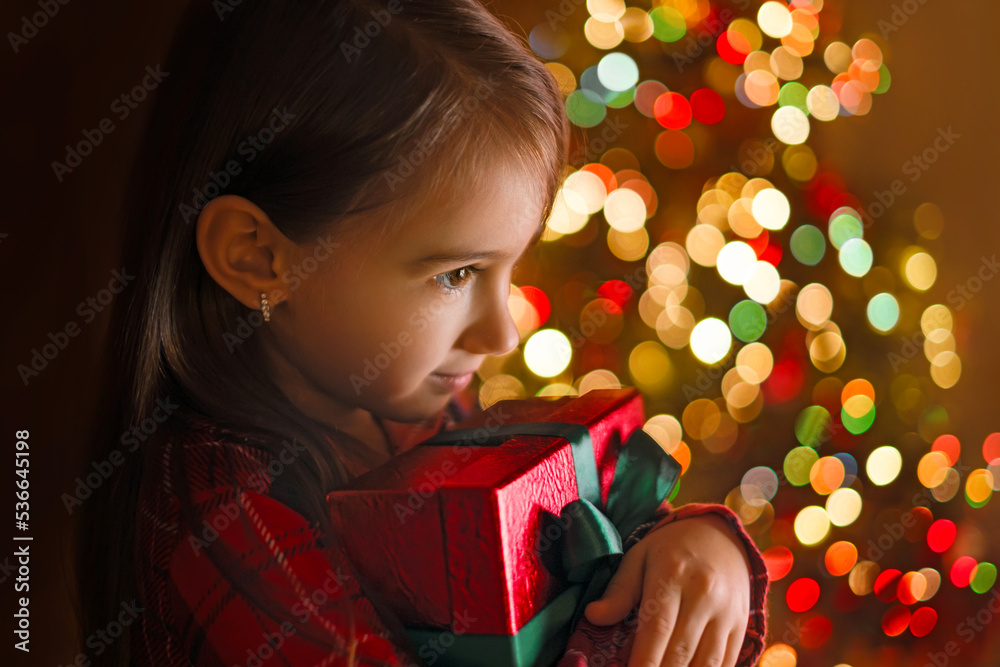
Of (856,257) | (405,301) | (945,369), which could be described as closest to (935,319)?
(945,369)

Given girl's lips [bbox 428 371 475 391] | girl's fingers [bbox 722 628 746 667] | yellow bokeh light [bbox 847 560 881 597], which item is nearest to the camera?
girl's fingers [bbox 722 628 746 667]

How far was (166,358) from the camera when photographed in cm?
53

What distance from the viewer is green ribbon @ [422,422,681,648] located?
1.34 ft

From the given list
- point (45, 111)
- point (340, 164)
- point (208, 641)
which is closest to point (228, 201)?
point (340, 164)

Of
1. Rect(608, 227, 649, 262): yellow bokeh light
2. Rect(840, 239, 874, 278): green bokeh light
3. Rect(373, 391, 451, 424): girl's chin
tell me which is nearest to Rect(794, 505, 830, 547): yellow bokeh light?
Rect(840, 239, 874, 278): green bokeh light

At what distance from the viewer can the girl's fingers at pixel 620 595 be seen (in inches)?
16.5

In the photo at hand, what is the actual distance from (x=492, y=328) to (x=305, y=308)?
0.14 m

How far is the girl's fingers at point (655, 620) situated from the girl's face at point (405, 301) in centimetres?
21

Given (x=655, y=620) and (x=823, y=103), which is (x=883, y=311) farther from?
(x=655, y=620)

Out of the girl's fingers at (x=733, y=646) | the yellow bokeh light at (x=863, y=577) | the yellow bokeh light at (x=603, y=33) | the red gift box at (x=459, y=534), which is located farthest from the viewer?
the yellow bokeh light at (x=863, y=577)

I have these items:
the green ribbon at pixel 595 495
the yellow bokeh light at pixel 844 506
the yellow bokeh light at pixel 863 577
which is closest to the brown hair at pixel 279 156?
the green ribbon at pixel 595 495

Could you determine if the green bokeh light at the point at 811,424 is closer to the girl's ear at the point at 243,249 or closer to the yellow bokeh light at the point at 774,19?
the yellow bokeh light at the point at 774,19

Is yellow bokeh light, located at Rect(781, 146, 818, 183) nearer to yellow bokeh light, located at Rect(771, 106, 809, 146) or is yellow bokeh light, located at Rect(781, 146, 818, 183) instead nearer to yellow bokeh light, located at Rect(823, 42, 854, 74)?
yellow bokeh light, located at Rect(771, 106, 809, 146)

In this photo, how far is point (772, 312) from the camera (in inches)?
36.8
